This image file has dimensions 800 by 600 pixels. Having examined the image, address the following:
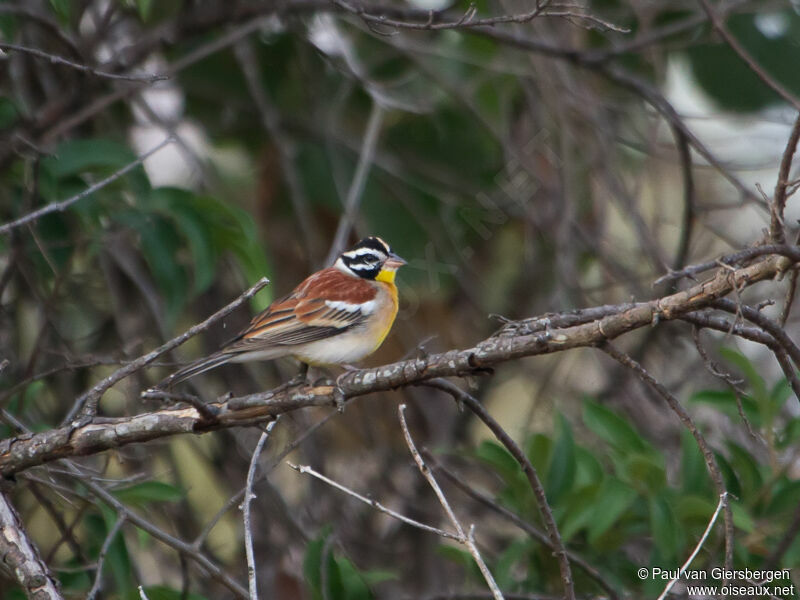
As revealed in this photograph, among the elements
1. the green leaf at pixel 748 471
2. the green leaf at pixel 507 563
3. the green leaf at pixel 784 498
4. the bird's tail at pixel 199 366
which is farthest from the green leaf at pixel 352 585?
the green leaf at pixel 784 498

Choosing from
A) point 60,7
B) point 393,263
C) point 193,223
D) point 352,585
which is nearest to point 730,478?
point 352,585

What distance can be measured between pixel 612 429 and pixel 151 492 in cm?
217

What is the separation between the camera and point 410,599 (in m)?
5.04

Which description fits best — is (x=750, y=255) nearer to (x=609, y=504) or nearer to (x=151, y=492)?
(x=609, y=504)

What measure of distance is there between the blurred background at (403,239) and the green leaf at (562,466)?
0.01m

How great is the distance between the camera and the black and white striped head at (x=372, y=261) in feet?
19.3

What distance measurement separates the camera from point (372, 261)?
5.93m

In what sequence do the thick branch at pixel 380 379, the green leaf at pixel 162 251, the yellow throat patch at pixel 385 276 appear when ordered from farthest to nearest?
the yellow throat patch at pixel 385 276 → the green leaf at pixel 162 251 → the thick branch at pixel 380 379

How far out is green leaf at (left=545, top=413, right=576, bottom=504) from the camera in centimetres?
461

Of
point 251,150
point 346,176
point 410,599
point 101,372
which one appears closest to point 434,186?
point 346,176

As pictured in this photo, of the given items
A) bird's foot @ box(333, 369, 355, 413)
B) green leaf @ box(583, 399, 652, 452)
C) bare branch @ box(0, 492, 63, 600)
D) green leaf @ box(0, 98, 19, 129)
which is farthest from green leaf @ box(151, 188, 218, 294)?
green leaf @ box(583, 399, 652, 452)

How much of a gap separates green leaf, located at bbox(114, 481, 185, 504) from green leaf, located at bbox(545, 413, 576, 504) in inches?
68.4

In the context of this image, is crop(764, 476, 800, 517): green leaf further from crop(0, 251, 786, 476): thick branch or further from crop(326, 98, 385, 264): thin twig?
crop(326, 98, 385, 264): thin twig

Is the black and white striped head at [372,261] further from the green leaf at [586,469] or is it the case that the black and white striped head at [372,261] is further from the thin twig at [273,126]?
the green leaf at [586,469]
